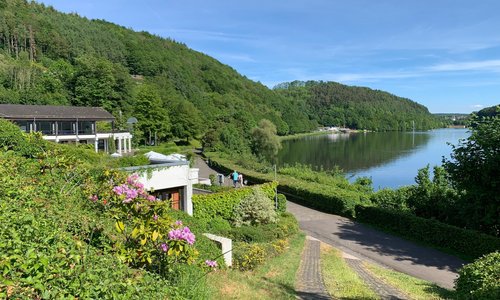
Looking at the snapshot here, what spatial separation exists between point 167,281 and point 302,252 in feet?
32.9

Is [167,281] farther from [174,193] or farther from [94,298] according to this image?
[174,193]

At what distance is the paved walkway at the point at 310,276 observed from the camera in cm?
869

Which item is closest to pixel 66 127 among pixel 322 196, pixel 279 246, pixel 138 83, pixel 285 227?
pixel 322 196

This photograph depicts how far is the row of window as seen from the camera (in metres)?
35.8

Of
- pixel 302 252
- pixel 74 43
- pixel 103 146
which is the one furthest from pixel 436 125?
pixel 302 252

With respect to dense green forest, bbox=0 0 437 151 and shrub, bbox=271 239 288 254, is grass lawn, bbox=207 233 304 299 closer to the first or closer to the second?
shrub, bbox=271 239 288 254

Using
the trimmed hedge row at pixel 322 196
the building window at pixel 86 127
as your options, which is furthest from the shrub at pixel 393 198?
the building window at pixel 86 127

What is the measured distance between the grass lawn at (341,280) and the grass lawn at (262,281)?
3.18ft

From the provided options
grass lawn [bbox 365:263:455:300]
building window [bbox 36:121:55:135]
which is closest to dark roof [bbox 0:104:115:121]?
building window [bbox 36:121:55:135]

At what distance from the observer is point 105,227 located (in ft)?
21.4

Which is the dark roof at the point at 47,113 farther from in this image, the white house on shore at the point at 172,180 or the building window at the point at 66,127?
the white house on shore at the point at 172,180

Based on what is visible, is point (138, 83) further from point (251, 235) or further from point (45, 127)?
point (251, 235)

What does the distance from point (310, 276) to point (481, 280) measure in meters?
4.56

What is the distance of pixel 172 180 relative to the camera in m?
16.2
